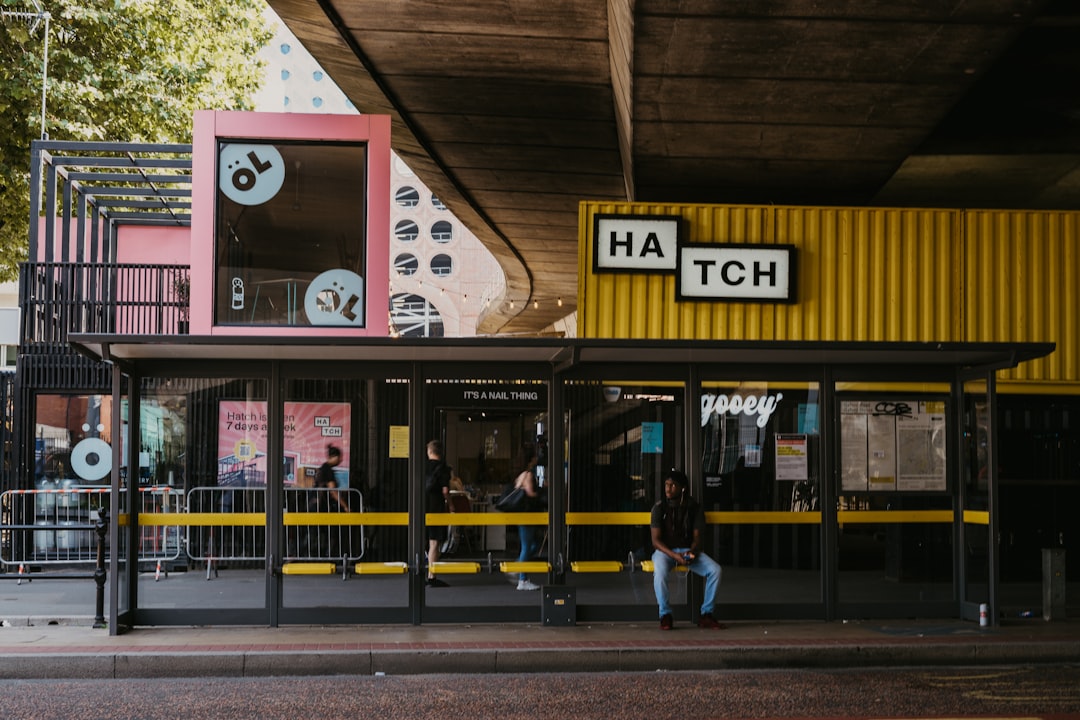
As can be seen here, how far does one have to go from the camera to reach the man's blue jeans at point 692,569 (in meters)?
11.7

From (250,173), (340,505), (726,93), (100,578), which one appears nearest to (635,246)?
(726,93)

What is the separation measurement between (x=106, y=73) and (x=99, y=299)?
4.96 m

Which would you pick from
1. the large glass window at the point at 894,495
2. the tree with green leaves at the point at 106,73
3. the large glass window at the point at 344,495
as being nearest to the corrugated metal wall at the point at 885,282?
the large glass window at the point at 894,495

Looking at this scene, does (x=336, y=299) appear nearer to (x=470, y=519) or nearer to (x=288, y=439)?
(x=288, y=439)

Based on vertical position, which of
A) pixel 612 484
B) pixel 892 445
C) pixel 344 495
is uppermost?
pixel 892 445

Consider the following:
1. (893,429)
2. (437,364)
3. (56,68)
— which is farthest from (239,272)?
(56,68)

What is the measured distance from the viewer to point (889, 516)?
1246 centimetres

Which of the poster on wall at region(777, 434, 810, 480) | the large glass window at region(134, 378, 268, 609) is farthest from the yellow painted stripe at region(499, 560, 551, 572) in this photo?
the poster on wall at region(777, 434, 810, 480)

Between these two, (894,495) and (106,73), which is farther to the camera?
(106,73)

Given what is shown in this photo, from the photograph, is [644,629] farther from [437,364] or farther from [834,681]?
[437,364]

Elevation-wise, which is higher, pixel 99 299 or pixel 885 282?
pixel 99 299

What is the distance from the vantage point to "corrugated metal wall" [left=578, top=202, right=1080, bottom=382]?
1422cm

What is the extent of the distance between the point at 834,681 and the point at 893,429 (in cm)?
373

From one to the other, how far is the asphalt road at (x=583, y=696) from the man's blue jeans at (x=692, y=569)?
1580 mm
